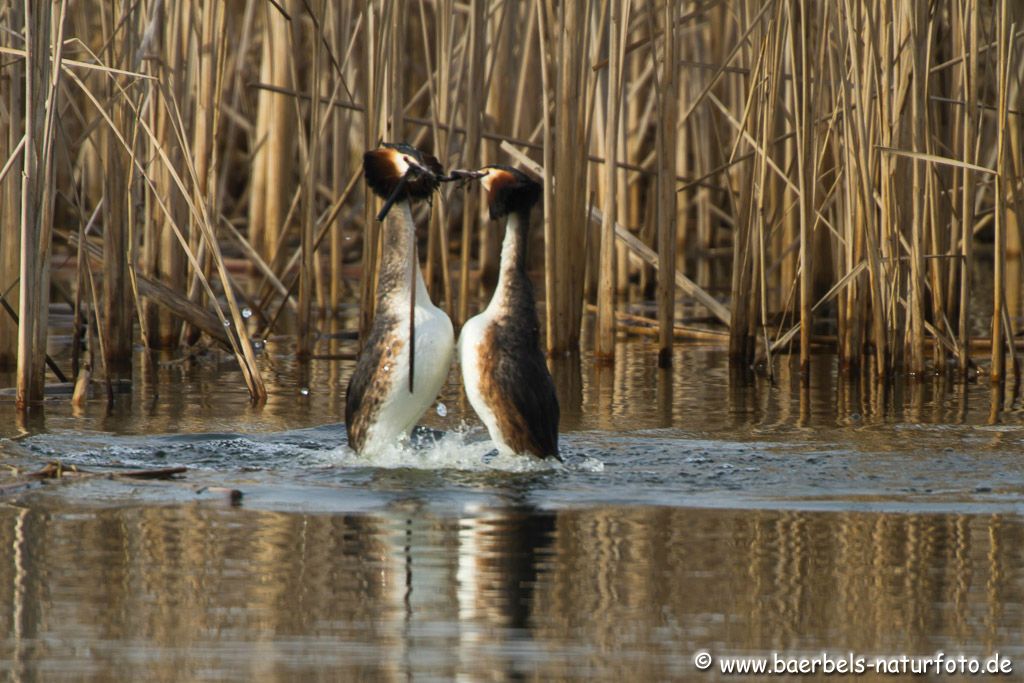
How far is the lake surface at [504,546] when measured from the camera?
346 cm

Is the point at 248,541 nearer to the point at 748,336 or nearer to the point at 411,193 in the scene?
the point at 411,193

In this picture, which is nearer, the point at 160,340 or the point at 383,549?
the point at 383,549

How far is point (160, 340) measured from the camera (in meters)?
9.29

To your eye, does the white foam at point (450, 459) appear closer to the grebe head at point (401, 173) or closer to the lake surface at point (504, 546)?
the lake surface at point (504, 546)

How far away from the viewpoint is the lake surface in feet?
11.3

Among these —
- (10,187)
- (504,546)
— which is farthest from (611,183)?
(504,546)

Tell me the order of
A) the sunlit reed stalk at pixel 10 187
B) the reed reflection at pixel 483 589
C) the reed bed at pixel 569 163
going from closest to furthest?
1. the reed reflection at pixel 483 589
2. the sunlit reed stalk at pixel 10 187
3. the reed bed at pixel 569 163

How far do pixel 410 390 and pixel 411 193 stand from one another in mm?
703

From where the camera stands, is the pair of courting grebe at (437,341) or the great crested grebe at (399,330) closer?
the pair of courting grebe at (437,341)

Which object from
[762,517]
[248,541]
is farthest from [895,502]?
[248,541]

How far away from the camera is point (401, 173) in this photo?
18.9ft

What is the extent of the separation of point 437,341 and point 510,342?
10.8 inches

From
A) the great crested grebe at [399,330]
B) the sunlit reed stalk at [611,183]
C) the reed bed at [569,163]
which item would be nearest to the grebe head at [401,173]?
the great crested grebe at [399,330]

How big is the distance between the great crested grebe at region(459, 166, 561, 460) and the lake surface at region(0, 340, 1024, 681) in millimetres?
197
